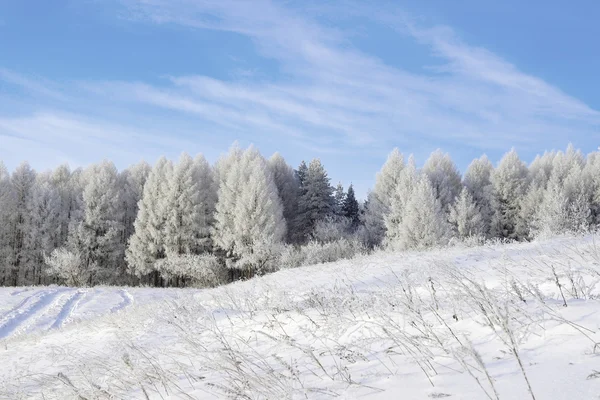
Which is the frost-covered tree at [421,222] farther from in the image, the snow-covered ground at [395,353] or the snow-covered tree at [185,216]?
the snow-covered ground at [395,353]

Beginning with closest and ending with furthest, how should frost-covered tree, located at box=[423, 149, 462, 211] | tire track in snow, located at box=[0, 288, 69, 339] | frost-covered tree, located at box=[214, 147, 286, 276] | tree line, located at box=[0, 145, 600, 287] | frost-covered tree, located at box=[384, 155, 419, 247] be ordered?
tire track in snow, located at box=[0, 288, 69, 339] → frost-covered tree, located at box=[214, 147, 286, 276] → tree line, located at box=[0, 145, 600, 287] → frost-covered tree, located at box=[384, 155, 419, 247] → frost-covered tree, located at box=[423, 149, 462, 211]

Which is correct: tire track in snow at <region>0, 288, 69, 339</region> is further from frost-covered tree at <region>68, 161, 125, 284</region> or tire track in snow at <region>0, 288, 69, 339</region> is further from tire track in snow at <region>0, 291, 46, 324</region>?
frost-covered tree at <region>68, 161, 125, 284</region>

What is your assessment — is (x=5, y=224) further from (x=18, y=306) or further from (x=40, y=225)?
(x=18, y=306)

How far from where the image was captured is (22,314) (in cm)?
1877

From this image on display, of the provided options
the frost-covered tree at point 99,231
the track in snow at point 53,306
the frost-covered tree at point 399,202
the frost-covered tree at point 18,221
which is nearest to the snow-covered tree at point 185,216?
the frost-covered tree at point 99,231

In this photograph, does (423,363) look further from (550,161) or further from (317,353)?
(550,161)

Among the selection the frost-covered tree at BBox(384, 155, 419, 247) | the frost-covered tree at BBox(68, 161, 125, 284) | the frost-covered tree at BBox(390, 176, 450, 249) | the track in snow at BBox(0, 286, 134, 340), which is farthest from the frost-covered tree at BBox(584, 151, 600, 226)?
the frost-covered tree at BBox(68, 161, 125, 284)

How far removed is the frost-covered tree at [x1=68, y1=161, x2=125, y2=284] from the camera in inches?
1444

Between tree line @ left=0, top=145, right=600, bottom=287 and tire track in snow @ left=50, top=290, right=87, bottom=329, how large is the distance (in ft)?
33.7

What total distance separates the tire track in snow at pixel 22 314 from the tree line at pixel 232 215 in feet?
36.3

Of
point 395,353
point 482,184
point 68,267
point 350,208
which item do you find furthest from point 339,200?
point 395,353

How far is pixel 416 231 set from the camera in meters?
30.1

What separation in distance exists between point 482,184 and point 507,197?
413 cm

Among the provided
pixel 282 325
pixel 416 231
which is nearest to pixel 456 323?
pixel 282 325
